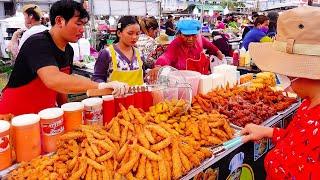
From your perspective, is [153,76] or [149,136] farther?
[153,76]

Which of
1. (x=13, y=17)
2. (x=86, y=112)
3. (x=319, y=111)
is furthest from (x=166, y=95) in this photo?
(x=13, y=17)

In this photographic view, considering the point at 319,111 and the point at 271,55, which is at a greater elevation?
the point at 271,55

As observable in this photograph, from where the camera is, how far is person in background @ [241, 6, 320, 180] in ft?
4.43

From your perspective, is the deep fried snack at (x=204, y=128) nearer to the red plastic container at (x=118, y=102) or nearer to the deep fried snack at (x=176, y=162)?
the deep fried snack at (x=176, y=162)

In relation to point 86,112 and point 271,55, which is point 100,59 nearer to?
point 86,112

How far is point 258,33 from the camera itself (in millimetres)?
6113

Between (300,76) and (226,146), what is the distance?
894mm

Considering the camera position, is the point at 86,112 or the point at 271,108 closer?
the point at 86,112

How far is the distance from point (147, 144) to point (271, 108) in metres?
1.50

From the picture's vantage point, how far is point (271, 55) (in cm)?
151

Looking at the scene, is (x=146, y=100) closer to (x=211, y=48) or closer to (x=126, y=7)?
(x=211, y=48)

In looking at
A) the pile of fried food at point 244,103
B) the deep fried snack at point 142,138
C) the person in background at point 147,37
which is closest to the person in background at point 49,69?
the deep fried snack at point 142,138

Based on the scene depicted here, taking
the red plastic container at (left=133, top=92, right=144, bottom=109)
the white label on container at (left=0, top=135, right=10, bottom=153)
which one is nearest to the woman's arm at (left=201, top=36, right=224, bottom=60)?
the red plastic container at (left=133, top=92, right=144, bottom=109)

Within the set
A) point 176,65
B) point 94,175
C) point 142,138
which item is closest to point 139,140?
point 142,138
